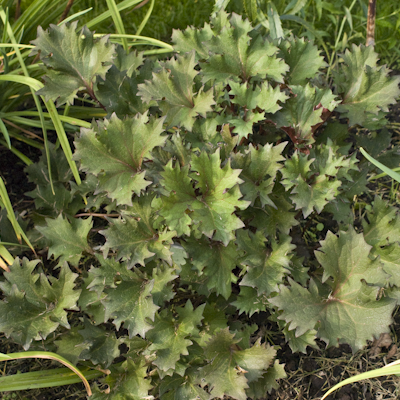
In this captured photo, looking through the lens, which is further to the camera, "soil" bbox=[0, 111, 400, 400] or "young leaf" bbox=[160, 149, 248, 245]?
"soil" bbox=[0, 111, 400, 400]

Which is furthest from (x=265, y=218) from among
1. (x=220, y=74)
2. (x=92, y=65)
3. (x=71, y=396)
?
(x=71, y=396)

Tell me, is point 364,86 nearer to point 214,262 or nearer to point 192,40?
point 192,40

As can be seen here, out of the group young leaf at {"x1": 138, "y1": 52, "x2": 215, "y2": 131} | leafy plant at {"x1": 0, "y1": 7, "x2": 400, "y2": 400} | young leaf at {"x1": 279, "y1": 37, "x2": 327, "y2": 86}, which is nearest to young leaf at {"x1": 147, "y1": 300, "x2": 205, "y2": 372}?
leafy plant at {"x1": 0, "y1": 7, "x2": 400, "y2": 400}

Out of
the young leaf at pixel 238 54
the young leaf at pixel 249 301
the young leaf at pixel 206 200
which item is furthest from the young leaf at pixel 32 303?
the young leaf at pixel 238 54

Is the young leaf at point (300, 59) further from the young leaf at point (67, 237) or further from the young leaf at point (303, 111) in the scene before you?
the young leaf at point (67, 237)

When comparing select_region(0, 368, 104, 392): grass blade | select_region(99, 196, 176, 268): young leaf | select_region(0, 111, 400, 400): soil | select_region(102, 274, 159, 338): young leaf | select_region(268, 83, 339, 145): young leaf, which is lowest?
select_region(0, 111, 400, 400): soil

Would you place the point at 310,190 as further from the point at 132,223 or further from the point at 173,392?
the point at 173,392

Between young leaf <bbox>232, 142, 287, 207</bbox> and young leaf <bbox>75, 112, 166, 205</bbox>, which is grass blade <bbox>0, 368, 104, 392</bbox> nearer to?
young leaf <bbox>75, 112, 166, 205</bbox>
